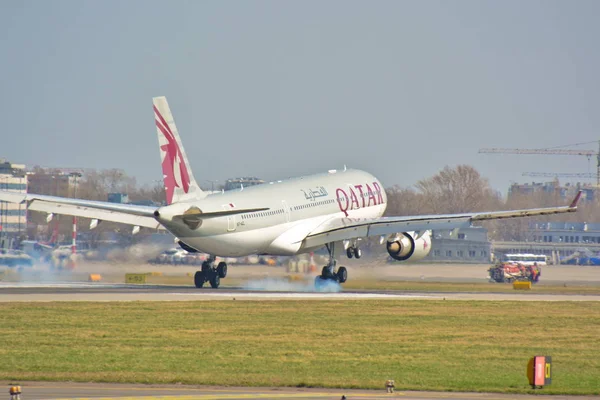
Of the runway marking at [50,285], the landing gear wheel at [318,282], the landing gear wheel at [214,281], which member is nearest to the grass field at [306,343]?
the landing gear wheel at [214,281]

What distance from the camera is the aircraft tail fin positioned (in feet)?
213

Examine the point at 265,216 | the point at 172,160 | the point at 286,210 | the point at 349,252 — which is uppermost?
the point at 172,160

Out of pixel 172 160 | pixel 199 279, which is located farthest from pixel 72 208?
pixel 199 279

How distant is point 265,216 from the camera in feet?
237

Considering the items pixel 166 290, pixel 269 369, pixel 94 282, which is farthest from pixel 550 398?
pixel 94 282

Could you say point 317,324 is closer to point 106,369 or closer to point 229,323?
point 229,323

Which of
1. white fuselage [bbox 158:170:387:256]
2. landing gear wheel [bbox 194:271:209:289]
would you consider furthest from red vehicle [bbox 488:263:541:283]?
landing gear wheel [bbox 194:271:209:289]

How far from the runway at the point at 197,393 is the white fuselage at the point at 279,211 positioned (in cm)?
3241

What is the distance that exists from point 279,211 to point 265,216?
6.00 feet

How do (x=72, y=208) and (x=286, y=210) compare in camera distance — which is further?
(x=286, y=210)

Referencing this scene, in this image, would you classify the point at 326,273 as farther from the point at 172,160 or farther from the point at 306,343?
the point at 306,343

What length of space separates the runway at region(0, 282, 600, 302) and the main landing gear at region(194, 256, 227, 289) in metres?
0.79

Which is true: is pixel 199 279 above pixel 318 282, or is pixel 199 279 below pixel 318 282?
above

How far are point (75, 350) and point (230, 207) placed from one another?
28.5 meters
